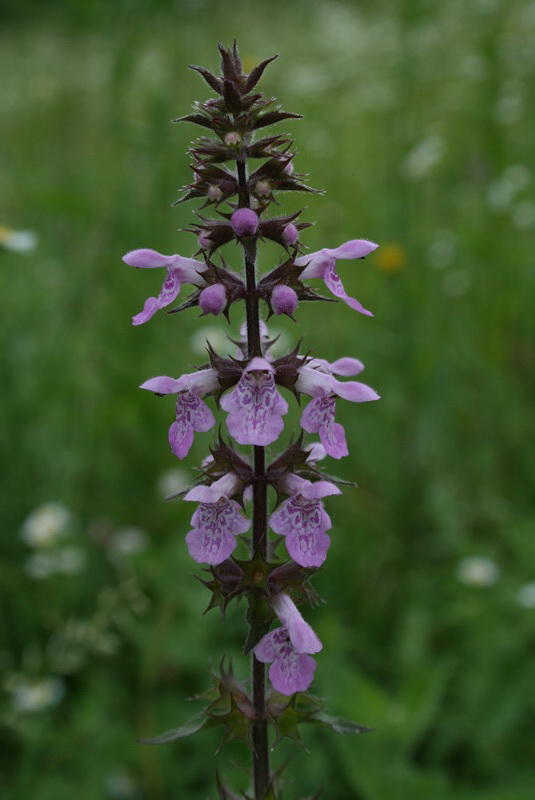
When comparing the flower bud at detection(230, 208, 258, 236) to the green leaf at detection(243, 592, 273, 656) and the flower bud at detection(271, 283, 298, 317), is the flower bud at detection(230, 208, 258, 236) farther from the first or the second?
the green leaf at detection(243, 592, 273, 656)

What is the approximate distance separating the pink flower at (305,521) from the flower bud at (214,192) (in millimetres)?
576

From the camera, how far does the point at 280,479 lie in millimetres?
1618

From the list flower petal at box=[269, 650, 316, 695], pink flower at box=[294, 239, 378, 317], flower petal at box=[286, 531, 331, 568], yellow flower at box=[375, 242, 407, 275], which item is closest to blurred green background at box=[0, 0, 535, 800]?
yellow flower at box=[375, 242, 407, 275]

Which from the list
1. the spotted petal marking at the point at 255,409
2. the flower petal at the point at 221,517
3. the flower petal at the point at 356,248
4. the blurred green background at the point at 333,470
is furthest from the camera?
the blurred green background at the point at 333,470

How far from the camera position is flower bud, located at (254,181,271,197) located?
150cm

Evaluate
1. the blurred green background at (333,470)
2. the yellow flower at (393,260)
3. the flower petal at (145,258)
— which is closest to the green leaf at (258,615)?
the flower petal at (145,258)

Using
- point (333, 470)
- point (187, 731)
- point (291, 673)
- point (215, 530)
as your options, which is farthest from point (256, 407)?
point (333, 470)

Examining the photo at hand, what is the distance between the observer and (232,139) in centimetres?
146

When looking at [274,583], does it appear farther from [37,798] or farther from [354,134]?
[354,134]

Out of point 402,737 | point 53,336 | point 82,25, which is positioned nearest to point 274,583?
point 402,737

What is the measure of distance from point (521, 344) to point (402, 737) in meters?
2.72

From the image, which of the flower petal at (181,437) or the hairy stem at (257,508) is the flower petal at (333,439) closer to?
the hairy stem at (257,508)

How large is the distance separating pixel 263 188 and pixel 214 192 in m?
0.09

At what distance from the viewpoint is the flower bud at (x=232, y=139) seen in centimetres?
146
